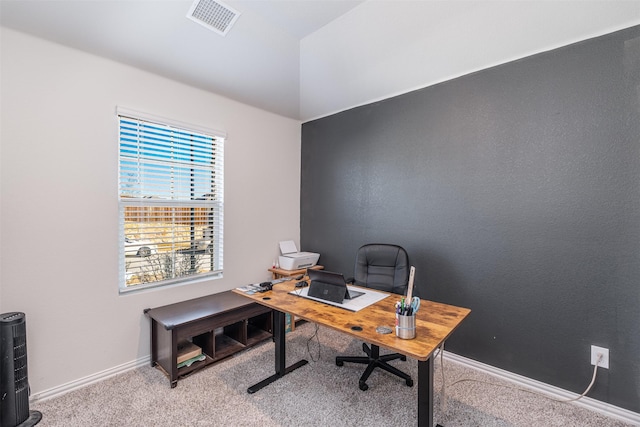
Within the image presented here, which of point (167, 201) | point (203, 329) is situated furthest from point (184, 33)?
point (203, 329)

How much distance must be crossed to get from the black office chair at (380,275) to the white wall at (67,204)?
161cm

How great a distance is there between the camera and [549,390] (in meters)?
2.04

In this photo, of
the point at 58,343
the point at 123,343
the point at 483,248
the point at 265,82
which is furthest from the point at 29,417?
the point at 483,248

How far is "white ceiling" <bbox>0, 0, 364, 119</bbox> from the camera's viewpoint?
1.80 meters

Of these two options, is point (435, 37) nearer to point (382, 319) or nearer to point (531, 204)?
point (531, 204)

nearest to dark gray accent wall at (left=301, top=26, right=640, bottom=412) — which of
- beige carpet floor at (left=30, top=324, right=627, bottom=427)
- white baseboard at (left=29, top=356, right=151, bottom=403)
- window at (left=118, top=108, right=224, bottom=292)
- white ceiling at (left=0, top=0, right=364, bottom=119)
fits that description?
beige carpet floor at (left=30, top=324, right=627, bottom=427)

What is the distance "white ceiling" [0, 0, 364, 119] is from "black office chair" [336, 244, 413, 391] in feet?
5.97

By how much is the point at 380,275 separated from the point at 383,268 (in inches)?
2.5

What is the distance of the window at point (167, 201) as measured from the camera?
7.79ft

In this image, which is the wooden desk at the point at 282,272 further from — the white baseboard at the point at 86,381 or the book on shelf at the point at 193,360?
the white baseboard at the point at 86,381

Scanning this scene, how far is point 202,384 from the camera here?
7.07ft

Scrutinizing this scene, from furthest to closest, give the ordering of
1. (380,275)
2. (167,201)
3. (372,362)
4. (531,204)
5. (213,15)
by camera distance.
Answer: (167,201), (380,275), (372,362), (531,204), (213,15)

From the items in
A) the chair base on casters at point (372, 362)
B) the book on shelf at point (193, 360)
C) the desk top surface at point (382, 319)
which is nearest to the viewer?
the desk top surface at point (382, 319)

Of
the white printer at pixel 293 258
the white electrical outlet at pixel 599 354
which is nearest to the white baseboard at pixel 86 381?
the white printer at pixel 293 258
